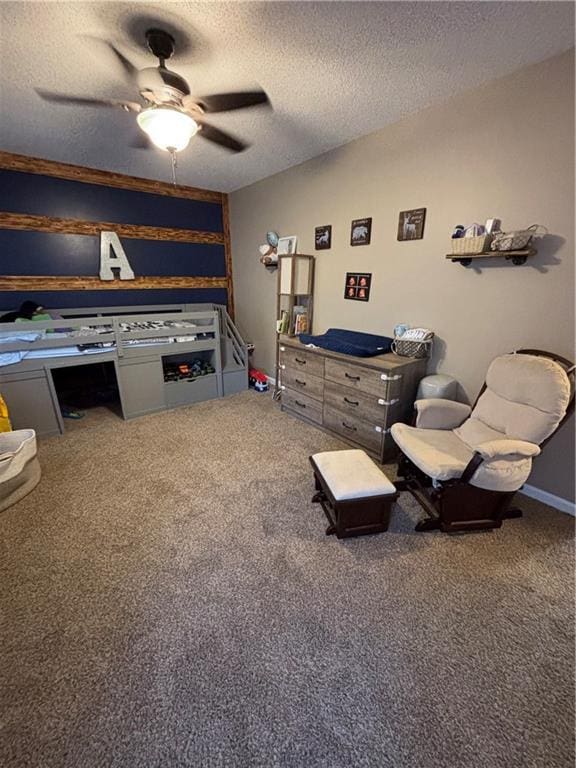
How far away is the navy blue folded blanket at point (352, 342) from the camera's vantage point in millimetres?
2604

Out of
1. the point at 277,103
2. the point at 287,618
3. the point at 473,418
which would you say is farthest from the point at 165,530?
the point at 277,103

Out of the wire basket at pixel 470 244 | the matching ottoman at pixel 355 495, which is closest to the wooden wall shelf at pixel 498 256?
the wire basket at pixel 470 244

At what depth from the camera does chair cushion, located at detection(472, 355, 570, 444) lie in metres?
1.71

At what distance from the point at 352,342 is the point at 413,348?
557 millimetres

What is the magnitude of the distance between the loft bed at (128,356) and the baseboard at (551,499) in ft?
10.3

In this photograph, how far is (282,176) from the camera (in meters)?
3.61

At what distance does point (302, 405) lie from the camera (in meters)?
3.23

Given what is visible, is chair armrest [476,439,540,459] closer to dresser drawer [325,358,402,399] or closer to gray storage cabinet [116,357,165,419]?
dresser drawer [325,358,402,399]

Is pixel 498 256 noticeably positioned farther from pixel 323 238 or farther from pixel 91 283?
pixel 91 283

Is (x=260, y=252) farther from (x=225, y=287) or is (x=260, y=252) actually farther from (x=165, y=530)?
(x=165, y=530)

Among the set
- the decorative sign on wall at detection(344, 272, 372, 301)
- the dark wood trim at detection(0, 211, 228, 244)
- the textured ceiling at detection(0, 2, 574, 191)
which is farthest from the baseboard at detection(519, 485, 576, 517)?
the dark wood trim at detection(0, 211, 228, 244)

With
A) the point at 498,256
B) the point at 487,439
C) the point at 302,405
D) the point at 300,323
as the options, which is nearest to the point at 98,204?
the point at 300,323

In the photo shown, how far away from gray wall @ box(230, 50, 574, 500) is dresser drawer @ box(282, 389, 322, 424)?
0.90 metres

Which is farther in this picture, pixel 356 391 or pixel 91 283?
pixel 91 283
